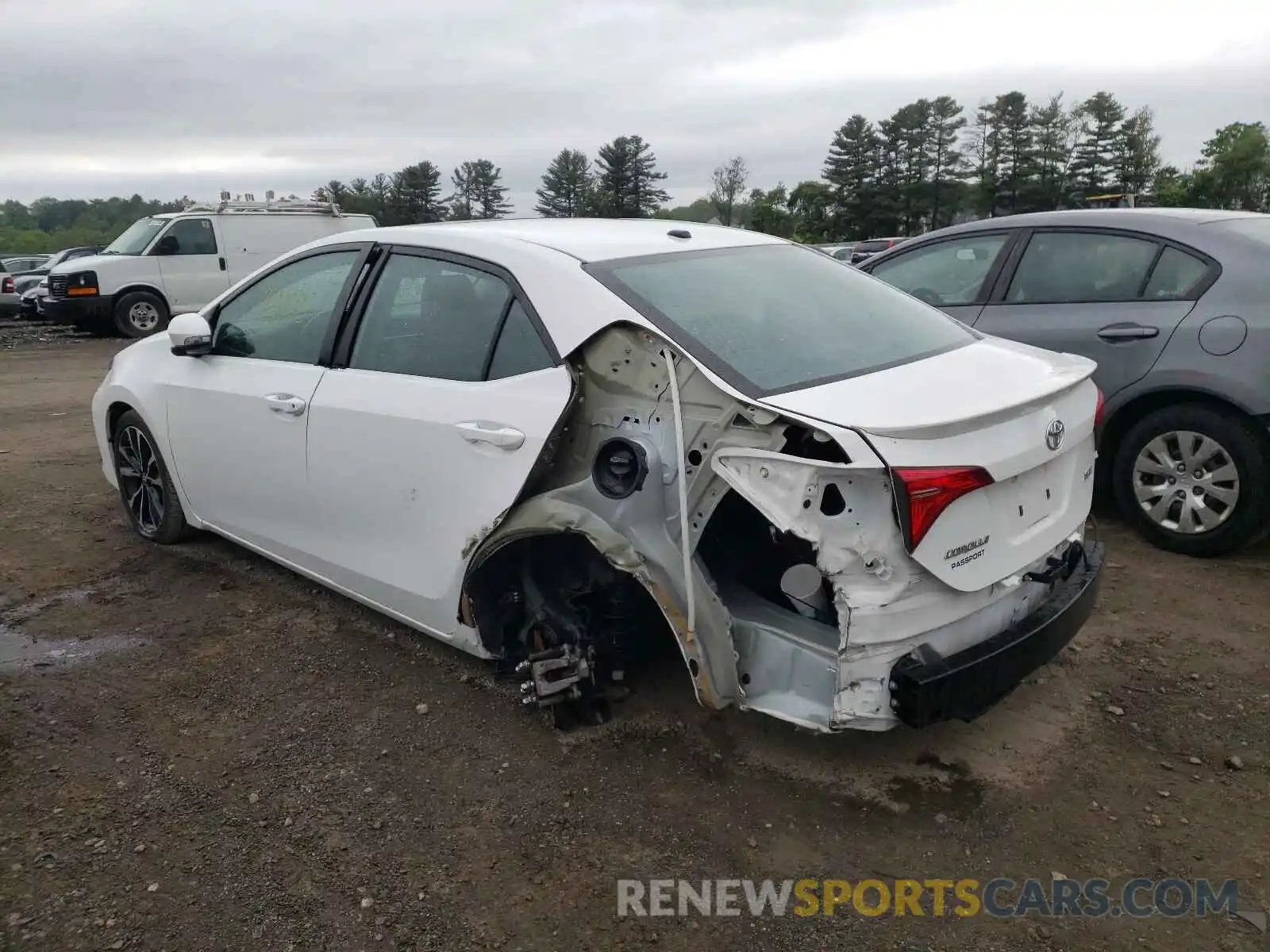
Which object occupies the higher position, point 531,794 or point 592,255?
point 592,255

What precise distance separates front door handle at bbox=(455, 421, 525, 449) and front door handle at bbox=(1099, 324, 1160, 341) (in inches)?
130

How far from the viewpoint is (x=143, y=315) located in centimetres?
1594

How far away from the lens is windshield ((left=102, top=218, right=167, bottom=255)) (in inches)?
619

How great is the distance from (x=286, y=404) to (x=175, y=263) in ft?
44.8

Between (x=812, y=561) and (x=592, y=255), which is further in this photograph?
(x=592, y=255)

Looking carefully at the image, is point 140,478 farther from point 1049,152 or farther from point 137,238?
point 1049,152

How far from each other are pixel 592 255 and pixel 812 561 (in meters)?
1.23

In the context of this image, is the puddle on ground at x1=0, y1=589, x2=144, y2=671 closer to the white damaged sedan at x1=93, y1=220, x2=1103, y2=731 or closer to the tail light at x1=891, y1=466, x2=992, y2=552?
the white damaged sedan at x1=93, y1=220, x2=1103, y2=731

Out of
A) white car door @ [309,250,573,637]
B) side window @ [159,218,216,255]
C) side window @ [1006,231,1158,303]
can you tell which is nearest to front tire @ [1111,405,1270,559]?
side window @ [1006,231,1158,303]

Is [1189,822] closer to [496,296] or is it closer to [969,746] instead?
[969,746]

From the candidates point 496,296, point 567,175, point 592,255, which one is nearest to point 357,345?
point 496,296

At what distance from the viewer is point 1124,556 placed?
4.60 m

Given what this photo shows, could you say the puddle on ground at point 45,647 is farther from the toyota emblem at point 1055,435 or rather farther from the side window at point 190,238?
the side window at point 190,238

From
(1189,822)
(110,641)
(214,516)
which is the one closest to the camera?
(1189,822)
